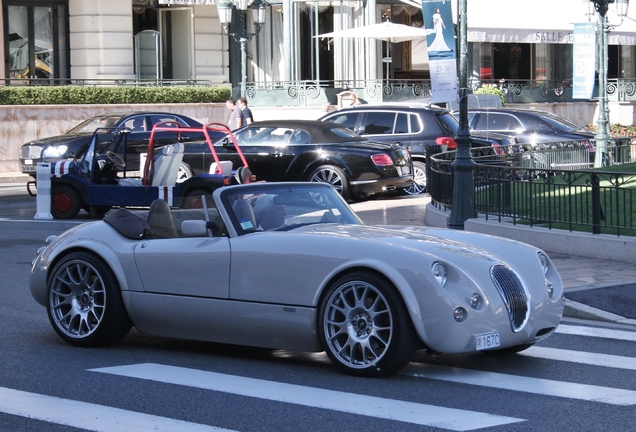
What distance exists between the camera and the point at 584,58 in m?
24.5

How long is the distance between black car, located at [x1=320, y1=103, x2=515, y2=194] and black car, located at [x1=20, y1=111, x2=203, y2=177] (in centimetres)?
388

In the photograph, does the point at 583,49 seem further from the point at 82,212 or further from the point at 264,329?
the point at 264,329

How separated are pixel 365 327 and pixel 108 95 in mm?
24873

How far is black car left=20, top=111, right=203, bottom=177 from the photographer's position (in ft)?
77.6

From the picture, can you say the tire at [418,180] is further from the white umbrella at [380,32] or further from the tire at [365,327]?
the tire at [365,327]

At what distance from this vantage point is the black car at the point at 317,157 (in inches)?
770

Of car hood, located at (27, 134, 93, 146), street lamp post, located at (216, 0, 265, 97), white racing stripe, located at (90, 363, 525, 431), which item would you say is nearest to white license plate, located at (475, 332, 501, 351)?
white racing stripe, located at (90, 363, 525, 431)

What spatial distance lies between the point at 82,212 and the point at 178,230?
1235 cm

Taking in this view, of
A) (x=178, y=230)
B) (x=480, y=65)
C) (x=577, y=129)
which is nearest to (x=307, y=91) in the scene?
(x=480, y=65)

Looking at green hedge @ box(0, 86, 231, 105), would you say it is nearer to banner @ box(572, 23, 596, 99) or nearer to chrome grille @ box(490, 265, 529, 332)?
banner @ box(572, 23, 596, 99)

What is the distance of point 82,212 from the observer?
20172mm

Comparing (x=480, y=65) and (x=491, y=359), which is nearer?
(x=491, y=359)

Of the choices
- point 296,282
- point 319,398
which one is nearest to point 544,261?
point 296,282

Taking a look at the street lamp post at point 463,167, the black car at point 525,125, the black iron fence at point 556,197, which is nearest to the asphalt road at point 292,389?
the black iron fence at point 556,197
